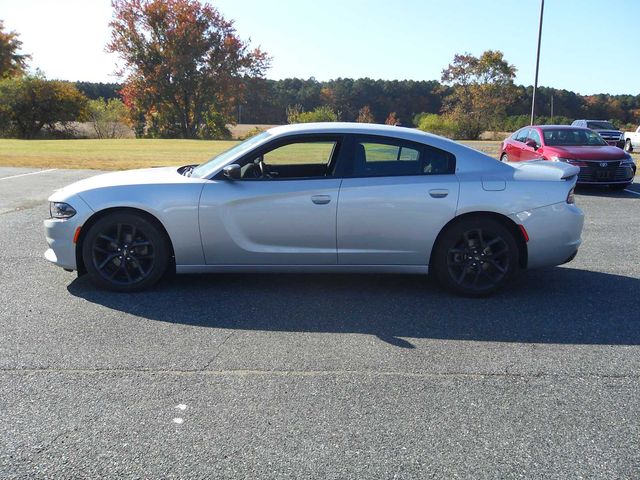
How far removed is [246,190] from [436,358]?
219 cm

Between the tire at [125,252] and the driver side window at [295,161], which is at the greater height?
the driver side window at [295,161]

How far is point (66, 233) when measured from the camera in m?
5.30

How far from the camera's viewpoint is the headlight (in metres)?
5.30

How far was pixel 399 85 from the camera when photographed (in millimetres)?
67938

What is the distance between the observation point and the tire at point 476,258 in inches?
210

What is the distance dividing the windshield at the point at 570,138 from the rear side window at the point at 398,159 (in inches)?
375

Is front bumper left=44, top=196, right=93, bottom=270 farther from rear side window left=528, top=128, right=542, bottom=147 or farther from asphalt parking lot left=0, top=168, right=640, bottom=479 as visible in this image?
rear side window left=528, top=128, right=542, bottom=147

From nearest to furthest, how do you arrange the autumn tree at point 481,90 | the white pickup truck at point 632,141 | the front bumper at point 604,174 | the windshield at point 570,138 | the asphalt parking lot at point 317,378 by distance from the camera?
the asphalt parking lot at point 317,378
the front bumper at point 604,174
the windshield at point 570,138
the white pickup truck at point 632,141
the autumn tree at point 481,90

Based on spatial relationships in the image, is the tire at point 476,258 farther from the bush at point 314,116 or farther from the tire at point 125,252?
the bush at point 314,116

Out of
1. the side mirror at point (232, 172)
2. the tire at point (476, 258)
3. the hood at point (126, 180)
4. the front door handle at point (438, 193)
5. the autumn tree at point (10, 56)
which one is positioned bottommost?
the tire at point (476, 258)

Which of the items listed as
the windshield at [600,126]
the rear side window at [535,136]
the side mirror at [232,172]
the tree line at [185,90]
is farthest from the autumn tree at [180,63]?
the side mirror at [232,172]

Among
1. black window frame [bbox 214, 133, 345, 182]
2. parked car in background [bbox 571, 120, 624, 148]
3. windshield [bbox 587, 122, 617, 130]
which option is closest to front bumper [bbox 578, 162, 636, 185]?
black window frame [bbox 214, 133, 345, 182]

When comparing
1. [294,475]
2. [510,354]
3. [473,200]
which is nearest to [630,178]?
[473,200]

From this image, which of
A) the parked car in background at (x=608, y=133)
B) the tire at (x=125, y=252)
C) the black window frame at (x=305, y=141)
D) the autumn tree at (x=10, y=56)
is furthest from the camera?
the autumn tree at (x=10, y=56)
